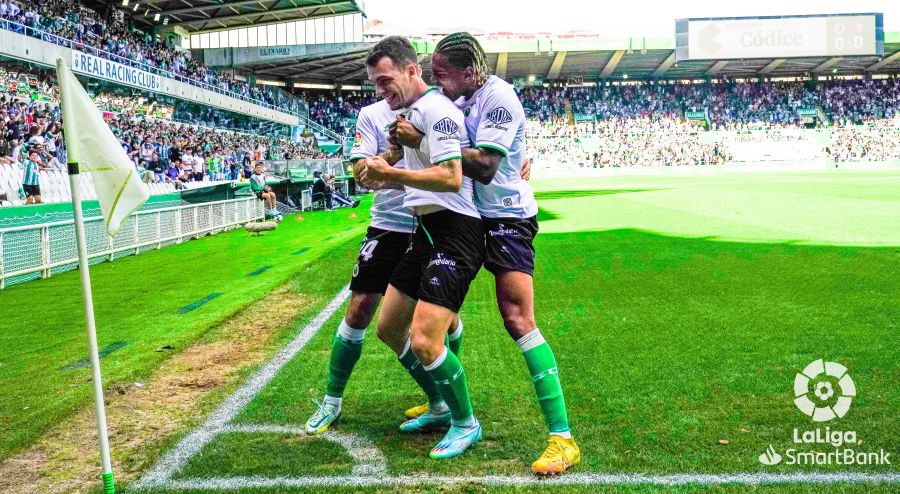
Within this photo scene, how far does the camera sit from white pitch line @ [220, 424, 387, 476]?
12.7 feet

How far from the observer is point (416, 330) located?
388cm

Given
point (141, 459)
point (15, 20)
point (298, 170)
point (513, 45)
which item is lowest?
point (141, 459)

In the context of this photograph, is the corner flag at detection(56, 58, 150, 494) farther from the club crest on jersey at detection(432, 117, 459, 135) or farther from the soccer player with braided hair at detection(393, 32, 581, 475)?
the club crest on jersey at detection(432, 117, 459, 135)

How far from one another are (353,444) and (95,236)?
1163cm

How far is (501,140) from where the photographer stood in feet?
12.5

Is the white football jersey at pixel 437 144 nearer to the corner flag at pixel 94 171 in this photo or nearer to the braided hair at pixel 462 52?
the braided hair at pixel 462 52

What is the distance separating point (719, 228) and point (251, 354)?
1221 centimetres

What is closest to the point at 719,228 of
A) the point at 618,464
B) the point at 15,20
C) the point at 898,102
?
the point at 618,464

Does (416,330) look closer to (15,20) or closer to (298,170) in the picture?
(298,170)

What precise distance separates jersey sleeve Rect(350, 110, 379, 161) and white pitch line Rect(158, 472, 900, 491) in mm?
1824

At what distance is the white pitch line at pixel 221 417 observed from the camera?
3857mm

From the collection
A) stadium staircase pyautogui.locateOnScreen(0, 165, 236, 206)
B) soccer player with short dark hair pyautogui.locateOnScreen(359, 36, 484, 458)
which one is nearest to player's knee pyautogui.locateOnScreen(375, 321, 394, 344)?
soccer player with short dark hair pyautogui.locateOnScreen(359, 36, 484, 458)

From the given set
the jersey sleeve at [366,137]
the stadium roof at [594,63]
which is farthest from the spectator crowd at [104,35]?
the jersey sleeve at [366,137]

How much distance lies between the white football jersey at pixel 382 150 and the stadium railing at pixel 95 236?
6.61 meters
